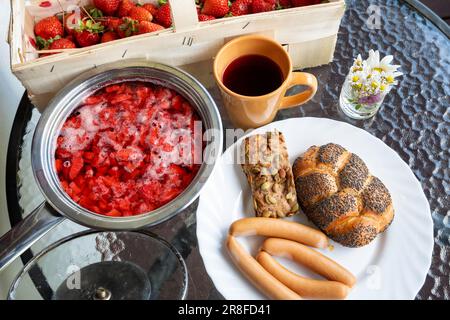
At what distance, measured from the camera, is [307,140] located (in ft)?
4.20

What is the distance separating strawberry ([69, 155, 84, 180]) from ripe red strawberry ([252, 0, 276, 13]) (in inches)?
26.8

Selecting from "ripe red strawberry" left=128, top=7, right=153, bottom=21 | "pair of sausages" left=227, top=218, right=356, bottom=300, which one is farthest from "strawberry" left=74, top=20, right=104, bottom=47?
"pair of sausages" left=227, top=218, right=356, bottom=300

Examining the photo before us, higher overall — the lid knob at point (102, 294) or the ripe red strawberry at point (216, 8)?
the ripe red strawberry at point (216, 8)

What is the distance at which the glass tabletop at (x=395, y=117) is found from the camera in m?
1.25

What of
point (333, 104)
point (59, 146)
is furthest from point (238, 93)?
point (59, 146)

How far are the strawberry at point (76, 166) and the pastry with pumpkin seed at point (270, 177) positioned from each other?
430 millimetres

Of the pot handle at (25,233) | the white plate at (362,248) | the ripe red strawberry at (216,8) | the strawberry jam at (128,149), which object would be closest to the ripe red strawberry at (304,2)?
the ripe red strawberry at (216,8)

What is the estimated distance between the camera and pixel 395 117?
141 centimetres

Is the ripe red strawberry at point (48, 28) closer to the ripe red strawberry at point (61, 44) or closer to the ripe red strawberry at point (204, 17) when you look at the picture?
the ripe red strawberry at point (61, 44)

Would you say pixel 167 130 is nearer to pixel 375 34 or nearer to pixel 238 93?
pixel 238 93

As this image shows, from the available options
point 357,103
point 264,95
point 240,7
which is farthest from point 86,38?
point 357,103

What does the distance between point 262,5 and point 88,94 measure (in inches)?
22.8

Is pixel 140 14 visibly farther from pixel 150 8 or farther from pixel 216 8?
pixel 216 8

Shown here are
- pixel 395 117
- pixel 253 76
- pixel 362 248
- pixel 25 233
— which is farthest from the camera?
pixel 395 117
